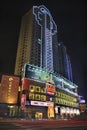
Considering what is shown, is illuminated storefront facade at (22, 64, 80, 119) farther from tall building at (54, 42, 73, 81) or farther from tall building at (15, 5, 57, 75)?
tall building at (54, 42, 73, 81)

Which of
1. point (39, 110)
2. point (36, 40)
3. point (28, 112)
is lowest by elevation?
point (28, 112)

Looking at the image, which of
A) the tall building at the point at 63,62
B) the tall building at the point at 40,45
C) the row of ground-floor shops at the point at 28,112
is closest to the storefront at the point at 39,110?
the row of ground-floor shops at the point at 28,112

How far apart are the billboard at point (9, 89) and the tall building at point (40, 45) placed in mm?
44587

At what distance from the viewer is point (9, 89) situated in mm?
45594

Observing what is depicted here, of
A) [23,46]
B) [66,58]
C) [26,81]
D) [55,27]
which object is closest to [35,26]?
[23,46]

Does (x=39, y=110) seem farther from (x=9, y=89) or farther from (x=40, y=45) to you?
(x=40, y=45)

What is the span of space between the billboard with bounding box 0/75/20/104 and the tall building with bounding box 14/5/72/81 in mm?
44587

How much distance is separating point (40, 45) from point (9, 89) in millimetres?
63123

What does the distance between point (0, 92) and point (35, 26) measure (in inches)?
2936

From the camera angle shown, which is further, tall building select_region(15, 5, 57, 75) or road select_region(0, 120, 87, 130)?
tall building select_region(15, 5, 57, 75)

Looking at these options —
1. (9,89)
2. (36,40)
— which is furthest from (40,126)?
(36,40)

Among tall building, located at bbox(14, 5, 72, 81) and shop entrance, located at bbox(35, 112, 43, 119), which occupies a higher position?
tall building, located at bbox(14, 5, 72, 81)

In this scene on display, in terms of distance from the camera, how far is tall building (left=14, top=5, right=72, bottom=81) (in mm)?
97125

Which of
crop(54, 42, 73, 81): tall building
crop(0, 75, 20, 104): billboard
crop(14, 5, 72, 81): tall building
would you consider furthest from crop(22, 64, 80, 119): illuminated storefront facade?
crop(54, 42, 73, 81): tall building
